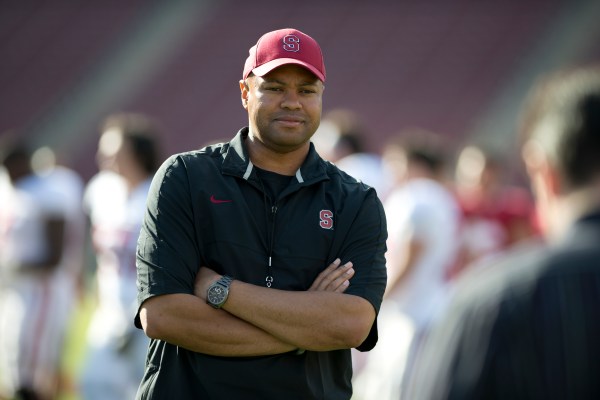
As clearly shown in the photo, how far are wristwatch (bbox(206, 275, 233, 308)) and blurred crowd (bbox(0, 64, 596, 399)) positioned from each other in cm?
278

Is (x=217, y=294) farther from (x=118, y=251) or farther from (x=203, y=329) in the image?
(x=118, y=251)

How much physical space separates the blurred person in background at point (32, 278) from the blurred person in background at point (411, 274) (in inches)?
90.1

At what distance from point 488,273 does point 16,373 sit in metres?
5.37

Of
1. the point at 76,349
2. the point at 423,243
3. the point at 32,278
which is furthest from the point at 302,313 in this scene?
A: the point at 76,349

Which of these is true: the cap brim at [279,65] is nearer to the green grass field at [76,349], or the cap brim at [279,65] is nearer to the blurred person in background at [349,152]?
the blurred person in background at [349,152]

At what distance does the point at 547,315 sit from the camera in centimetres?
165

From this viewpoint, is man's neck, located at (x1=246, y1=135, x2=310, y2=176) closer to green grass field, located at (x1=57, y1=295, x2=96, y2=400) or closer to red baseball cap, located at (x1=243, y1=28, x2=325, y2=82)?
red baseball cap, located at (x1=243, y1=28, x2=325, y2=82)

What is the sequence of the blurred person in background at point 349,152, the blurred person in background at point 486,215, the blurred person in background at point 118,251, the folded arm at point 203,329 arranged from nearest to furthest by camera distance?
the folded arm at point 203,329
the blurred person in background at point 118,251
the blurred person in background at point 349,152
the blurred person in background at point 486,215

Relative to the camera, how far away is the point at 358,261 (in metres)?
3.02

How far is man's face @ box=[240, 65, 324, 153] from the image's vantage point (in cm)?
306

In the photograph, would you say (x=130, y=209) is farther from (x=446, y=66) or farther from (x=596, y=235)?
(x=446, y=66)

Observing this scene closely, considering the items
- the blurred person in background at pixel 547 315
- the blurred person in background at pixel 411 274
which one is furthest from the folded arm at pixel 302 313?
the blurred person in background at pixel 411 274

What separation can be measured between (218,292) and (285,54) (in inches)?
32.1

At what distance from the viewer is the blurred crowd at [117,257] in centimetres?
561
